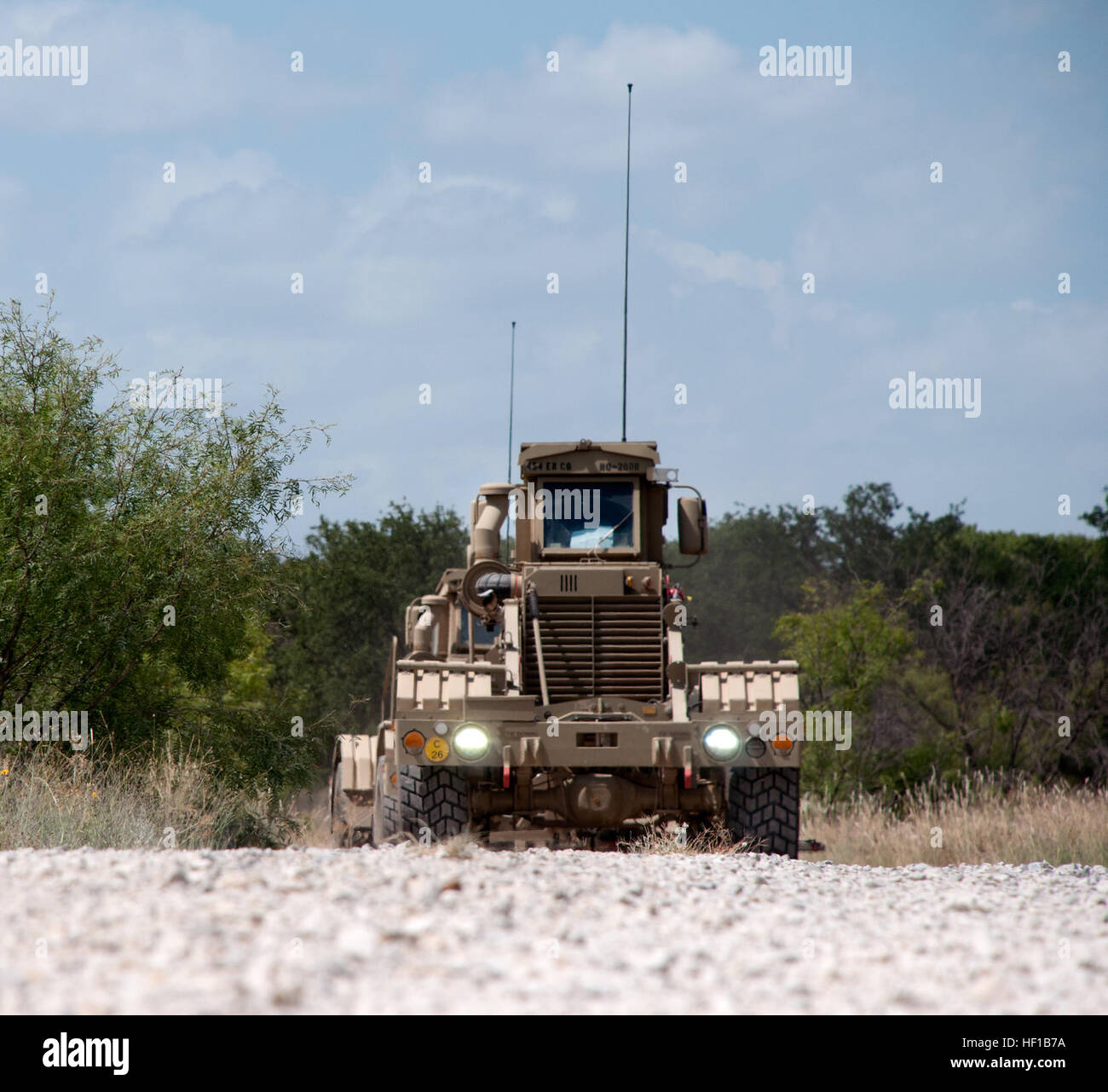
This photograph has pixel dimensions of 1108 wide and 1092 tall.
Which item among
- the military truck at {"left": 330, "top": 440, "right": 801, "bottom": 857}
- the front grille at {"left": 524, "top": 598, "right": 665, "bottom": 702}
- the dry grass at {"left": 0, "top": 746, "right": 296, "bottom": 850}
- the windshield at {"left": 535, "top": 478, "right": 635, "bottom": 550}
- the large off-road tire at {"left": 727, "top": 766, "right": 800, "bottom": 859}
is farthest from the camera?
the windshield at {"left": 535, "top": 478, "right": 635, "bottom": 550}

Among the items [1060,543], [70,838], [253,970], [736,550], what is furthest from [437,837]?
[736,550]

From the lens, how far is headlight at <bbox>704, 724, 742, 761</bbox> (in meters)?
9.60

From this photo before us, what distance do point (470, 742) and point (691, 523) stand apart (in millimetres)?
3083

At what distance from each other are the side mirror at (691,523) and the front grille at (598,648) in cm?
92

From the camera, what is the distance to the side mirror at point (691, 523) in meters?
11.5

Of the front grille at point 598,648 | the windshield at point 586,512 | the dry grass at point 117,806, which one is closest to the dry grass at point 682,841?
the front grille at point 598,648

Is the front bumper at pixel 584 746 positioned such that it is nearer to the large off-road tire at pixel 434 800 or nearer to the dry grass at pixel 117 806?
the large off-road tire at pixel 434 800

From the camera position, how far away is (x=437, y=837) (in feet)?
31.8

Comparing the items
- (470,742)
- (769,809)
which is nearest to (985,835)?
(769,809)

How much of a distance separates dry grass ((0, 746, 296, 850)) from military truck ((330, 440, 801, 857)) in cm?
153

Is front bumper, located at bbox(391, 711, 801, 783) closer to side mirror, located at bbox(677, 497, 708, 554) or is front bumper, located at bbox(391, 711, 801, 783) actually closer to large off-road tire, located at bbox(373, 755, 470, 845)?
large off-road tire, located at bbox(373, 755, 470, 845)

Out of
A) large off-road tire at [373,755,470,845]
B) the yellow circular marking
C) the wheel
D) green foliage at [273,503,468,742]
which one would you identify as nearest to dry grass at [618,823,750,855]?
large off-road tire at [373,755,470,845]

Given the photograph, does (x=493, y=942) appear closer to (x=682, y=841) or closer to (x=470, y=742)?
(x=470, y=742)
